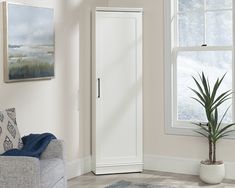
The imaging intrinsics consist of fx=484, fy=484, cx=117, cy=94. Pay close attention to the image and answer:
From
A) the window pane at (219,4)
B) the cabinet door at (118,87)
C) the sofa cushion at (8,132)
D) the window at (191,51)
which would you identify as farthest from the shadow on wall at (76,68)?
the window pane at (219,4)

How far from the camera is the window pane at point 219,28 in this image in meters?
5.45

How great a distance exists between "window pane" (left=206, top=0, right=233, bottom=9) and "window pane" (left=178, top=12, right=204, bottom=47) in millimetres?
151

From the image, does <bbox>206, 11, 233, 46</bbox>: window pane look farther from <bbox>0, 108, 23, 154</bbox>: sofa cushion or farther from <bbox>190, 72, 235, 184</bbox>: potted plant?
<bbox>0, 108, 23, 154</bbox>: sofa cushion

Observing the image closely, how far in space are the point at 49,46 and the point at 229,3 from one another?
2066 mm

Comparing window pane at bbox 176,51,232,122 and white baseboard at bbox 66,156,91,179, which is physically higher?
window pane at bbox 176,51,232,122

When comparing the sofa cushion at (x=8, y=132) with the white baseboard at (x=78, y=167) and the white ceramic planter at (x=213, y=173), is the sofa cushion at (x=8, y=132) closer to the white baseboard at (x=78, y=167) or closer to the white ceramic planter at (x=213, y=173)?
the white baseboard at (x=78, y=167)

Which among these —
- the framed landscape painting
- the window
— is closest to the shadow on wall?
the framed landscape painting

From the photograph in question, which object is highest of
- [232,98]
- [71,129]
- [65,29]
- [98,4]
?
[98,4]

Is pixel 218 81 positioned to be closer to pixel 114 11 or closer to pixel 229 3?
pixel 229 3

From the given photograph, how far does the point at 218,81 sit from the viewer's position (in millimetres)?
5359

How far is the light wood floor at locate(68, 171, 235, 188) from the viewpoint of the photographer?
202 inches

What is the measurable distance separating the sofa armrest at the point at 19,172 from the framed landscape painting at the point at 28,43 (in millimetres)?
1181

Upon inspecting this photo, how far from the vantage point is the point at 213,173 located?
5160 mm

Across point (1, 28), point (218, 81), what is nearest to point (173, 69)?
point (218, 81)
